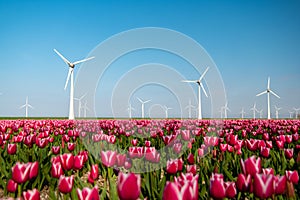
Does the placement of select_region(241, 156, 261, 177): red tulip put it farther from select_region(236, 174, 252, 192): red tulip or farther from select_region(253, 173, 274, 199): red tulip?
select_region(253, 173, 274, 199): red tulip

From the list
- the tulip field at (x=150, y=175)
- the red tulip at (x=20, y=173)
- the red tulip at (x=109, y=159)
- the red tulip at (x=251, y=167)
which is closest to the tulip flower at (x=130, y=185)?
the tulip field at (x=150, y=175)

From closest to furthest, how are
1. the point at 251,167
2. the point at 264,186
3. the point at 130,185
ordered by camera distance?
the point at 130,185 < the point at 264,186 < the point at 251,167

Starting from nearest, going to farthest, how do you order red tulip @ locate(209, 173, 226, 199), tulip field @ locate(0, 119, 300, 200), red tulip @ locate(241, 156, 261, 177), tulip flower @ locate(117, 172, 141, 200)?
tulip flower @ locate(117, 172, 141, 200)
tulip field @ locate(0, 119, 300, 200)
red tulip @ locate(209, 173, 226, 199)
red tulip @ locate(241, 156, 261, 177)

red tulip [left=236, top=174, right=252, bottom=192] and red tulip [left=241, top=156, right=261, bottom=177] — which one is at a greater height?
red tulip [left=241, top=156, right=261, bottom=177]

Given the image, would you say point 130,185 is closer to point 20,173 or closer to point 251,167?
point 251,167

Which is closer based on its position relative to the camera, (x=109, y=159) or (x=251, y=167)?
Result: (x=251, y=167)

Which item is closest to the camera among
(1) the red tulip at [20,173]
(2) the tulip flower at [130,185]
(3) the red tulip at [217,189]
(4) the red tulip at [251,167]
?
(2) the tulip flower at [130,185]

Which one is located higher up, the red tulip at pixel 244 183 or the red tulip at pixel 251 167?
the red tulip at pixel 251 167

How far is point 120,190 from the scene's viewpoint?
203 cm

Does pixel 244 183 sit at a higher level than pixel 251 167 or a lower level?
lower

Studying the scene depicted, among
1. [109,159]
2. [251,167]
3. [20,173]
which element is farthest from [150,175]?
[20,173]

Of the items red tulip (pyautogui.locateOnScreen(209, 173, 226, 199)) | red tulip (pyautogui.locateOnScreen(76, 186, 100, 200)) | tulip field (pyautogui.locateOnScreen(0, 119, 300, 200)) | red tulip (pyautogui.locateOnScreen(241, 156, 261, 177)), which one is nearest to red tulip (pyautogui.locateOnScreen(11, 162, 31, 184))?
tulip field (pyautogui.locateOnScreen(0, 119, 300, 200))

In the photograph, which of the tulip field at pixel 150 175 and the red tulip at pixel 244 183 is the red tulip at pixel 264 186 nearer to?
the tulip field at pixel 150 175

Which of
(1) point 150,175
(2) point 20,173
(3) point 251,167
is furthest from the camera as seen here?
(1) point 150,175
